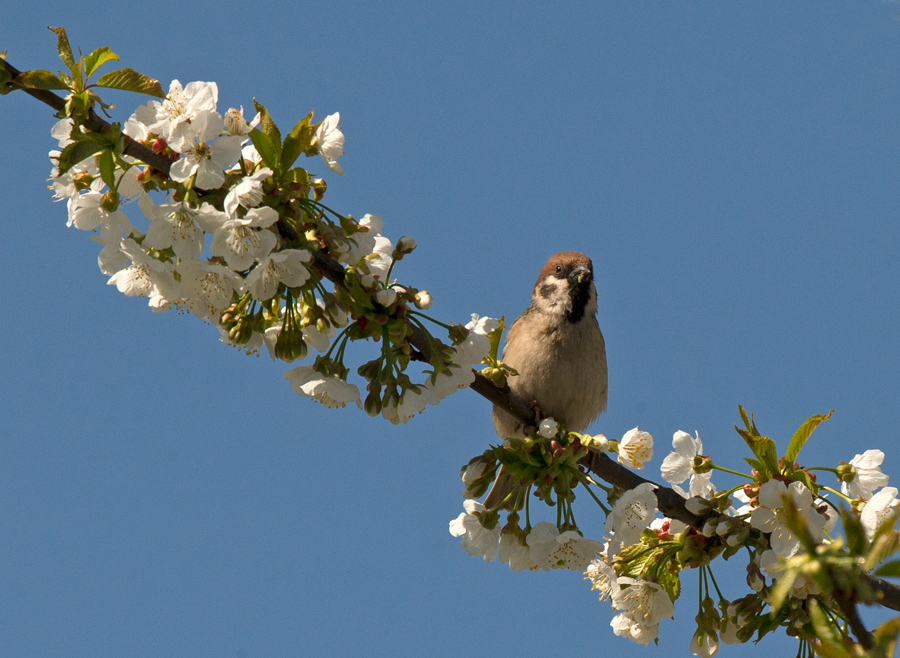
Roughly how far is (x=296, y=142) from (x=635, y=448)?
203 cm

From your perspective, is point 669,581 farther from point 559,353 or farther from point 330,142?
point 330,142

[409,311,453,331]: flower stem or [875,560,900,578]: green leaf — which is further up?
[409,311,453,331]: flower stem

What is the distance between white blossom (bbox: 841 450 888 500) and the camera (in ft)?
11.7

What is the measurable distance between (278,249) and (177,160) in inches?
18.2

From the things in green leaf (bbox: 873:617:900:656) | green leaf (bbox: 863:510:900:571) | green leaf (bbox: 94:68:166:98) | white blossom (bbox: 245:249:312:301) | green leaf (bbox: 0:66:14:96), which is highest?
green leaf (bbox: 94:68:166:98)

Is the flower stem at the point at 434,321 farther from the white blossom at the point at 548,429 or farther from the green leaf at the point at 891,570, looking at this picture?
the green leaf at the point at 891,570

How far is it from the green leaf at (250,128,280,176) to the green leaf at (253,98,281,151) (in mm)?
18

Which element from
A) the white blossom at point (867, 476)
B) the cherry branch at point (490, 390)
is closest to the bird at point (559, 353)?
the cherry branch at point (490, 390)

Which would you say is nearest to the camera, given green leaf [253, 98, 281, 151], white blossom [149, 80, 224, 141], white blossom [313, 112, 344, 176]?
white blossom [149, 80, 224, 141]

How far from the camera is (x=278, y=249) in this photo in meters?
3.09

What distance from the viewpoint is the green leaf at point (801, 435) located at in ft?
11.1

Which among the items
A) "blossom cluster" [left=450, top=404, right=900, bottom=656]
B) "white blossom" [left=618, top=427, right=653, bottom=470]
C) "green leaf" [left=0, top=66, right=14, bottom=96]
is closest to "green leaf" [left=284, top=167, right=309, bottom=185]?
"green leaf" [left=0, top=66, right=14, bottom=96]

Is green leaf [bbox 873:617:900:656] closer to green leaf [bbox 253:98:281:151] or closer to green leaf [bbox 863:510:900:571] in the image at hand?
green leaf [bbox 863:510:900:571]

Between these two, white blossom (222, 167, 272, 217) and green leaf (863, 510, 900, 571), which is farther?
white blossom (222, 167, 272, 217)
